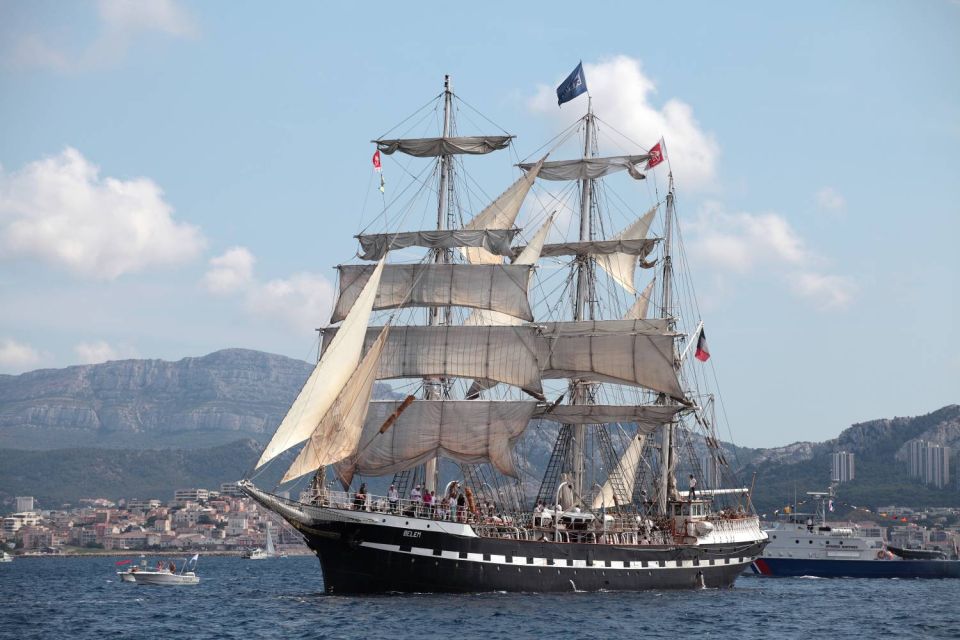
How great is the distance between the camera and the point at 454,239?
75500mm

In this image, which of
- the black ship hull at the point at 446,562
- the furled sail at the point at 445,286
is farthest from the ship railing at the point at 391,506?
the furled sail at the point at 445,286

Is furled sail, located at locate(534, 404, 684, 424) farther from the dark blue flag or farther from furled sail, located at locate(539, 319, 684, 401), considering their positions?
the dark blue flag

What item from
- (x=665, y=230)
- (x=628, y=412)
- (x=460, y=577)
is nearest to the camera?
(x=460, y=577)

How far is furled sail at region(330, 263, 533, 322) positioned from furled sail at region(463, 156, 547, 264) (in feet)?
14.4

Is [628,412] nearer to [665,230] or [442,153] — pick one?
[665,230]

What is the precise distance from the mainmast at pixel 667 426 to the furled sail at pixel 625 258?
1465 millimetres

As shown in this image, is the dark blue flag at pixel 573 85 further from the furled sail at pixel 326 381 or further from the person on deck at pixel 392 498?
the person on deck at pixel 392 498

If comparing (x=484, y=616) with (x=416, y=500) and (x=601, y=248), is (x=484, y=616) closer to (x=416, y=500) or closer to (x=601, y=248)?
(x=416, y=500)

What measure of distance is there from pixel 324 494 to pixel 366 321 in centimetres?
873

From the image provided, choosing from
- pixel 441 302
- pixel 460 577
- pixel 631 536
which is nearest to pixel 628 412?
pixel 631 536

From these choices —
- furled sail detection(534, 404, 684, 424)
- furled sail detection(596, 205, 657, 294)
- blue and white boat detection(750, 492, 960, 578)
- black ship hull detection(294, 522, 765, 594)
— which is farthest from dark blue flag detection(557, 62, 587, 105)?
blue and white boat detection(750, 492, 960, 578)

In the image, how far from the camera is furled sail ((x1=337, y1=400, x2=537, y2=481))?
71938mm

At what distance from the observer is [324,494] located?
63.3m

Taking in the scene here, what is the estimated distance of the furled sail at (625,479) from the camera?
85.0 meters
